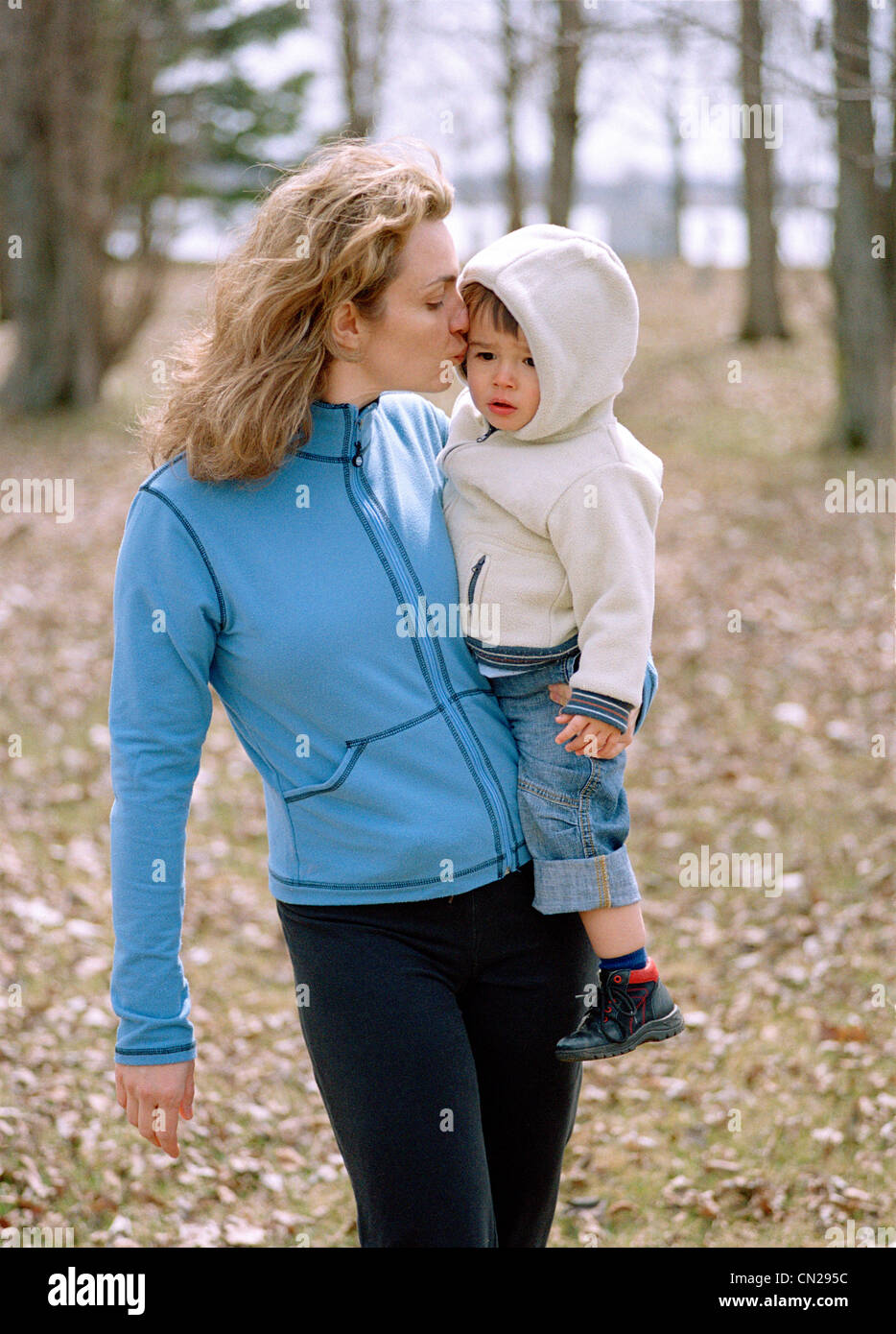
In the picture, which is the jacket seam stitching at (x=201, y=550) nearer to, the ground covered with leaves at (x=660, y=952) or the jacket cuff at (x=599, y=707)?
the ground covered with leaves at (x=660, y=952)

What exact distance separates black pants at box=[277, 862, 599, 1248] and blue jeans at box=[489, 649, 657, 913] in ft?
0.27

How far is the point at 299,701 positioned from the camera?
2.13 meters

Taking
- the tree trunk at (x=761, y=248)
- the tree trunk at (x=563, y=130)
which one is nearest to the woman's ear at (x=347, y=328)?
the tree trunk at (x=563, y=130)

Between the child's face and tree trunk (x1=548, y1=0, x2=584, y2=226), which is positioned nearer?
the child's face

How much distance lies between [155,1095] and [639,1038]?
0.85 m

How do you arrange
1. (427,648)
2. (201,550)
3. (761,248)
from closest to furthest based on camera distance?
(201,550), (427,648), (761,248)

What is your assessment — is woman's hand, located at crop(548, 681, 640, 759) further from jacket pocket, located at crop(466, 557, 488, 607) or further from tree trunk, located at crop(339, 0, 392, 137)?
tree trunk, located at crop(339, 0, 392, 137)

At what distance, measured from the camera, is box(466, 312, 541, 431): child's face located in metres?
2.28

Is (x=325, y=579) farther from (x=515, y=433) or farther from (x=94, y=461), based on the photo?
(x=94, y=461)

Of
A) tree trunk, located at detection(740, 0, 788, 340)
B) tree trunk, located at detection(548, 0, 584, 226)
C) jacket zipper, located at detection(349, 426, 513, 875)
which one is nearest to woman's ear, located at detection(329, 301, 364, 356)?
jacket zipper, located at detection(349, 426, 513, 875)

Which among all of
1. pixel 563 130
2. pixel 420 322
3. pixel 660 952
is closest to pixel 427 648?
pixel 420 322

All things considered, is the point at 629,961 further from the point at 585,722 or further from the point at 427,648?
the point at 427,648

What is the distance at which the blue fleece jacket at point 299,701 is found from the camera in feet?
6.87

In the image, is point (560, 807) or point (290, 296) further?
point (560, 807)
